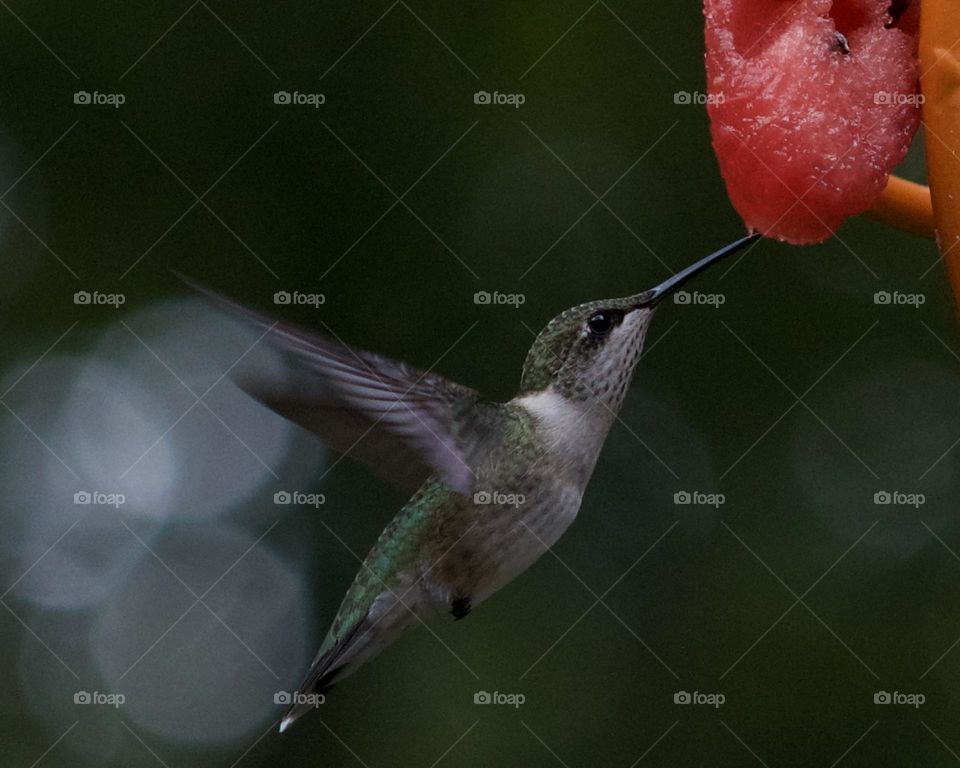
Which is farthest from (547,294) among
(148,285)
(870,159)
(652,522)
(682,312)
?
(870,159)

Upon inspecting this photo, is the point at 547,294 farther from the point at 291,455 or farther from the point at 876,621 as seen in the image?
the point at 876,621

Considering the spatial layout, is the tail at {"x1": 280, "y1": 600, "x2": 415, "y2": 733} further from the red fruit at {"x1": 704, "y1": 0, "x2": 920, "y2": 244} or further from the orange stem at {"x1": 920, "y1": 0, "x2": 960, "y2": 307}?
the orange stem at {"x1": 920, "y1": 0, "x2": 960, "y2": 307}

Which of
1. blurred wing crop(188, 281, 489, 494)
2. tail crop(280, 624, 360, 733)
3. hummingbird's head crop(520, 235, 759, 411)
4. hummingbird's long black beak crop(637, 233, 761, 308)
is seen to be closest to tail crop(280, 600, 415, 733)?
tail crop(280, 624, 360, 733)

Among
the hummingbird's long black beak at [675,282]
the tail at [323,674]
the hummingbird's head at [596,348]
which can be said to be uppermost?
the hummingbird's long black beak at [675,282]

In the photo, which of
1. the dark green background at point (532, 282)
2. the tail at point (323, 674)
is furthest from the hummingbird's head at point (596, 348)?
the dark green background at point (532, 282)

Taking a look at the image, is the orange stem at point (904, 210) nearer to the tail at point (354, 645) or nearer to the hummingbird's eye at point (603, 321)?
the hummingbird's eye at point (603, 321)

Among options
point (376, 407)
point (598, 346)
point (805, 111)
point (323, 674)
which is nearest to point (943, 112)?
point (805, 111)

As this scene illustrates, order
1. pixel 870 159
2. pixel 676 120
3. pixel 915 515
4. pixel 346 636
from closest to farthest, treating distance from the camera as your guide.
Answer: pixel 870 159, pixel 346 636, pixel 676 120, pixel 915 515
